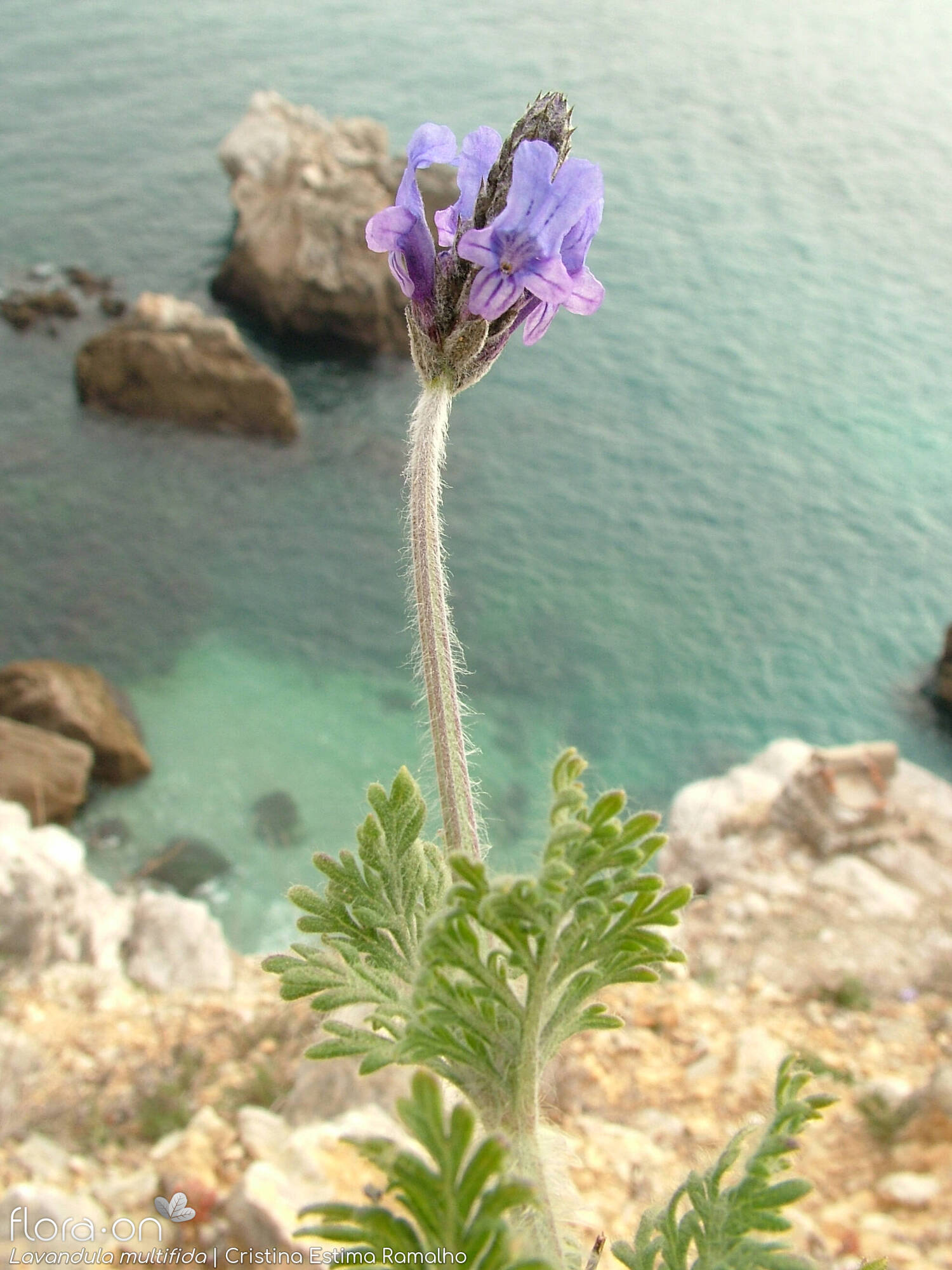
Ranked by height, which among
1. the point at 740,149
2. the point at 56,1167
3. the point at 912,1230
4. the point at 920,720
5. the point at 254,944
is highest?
the point at 740,149

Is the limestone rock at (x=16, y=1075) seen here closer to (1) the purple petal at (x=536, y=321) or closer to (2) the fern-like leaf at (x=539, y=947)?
(2) the fern-like leaf at (x=539, y=947)

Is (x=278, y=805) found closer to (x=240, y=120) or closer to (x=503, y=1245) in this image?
(x=503, y=1245)

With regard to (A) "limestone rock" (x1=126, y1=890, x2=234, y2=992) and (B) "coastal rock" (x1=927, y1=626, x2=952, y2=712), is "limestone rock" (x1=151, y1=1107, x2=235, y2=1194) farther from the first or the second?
(B) "coastal rock" (x1=927, y1=626, x2=952, y2=712)

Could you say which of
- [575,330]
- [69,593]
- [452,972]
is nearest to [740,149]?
[575,330]

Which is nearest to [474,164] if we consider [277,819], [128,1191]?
[128,1191]

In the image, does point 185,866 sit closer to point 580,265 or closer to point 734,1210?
point 734,1210

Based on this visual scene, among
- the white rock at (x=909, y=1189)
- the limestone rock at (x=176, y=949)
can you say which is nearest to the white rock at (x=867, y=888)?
the white rock at (x=909, y=1189)
